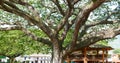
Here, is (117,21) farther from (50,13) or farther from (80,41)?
(50,13)

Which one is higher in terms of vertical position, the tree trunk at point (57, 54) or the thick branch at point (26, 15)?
the thick branch at point (26, 15)

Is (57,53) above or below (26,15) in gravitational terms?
below

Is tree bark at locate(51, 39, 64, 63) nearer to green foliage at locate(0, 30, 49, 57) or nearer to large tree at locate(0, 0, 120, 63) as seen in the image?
large tree at locate(0, 0, 120, 63)

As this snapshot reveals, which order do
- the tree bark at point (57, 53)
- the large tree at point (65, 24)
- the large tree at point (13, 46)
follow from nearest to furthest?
the large tree at point (65, 24) → the tree bark at point (57, 53) → the large tree at point (13, 46)

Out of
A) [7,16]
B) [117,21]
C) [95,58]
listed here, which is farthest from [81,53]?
[117,21]

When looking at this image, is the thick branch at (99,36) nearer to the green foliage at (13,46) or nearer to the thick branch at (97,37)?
the thick branch at (97,37)

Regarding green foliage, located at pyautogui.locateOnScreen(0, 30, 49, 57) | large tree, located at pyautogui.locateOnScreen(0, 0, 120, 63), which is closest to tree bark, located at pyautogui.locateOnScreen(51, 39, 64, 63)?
large tree, located at pyautogui.locateOnScreen(0, 0, 120, 63)

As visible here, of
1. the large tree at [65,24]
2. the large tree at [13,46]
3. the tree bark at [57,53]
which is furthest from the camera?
the large tree at [13,46]

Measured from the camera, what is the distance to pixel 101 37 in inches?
504

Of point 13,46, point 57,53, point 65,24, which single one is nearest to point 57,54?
point 57,53

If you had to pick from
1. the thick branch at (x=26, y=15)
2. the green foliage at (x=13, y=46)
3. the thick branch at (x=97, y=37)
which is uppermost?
the green foliage at (x=13, y=46)

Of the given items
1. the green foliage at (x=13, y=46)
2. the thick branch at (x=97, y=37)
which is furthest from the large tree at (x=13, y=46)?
the thick branch at (x=97, y=37)

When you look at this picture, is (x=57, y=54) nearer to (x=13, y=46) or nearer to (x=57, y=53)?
(x=57, y=53)

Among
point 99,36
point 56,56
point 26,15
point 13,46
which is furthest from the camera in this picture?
point 13,46
